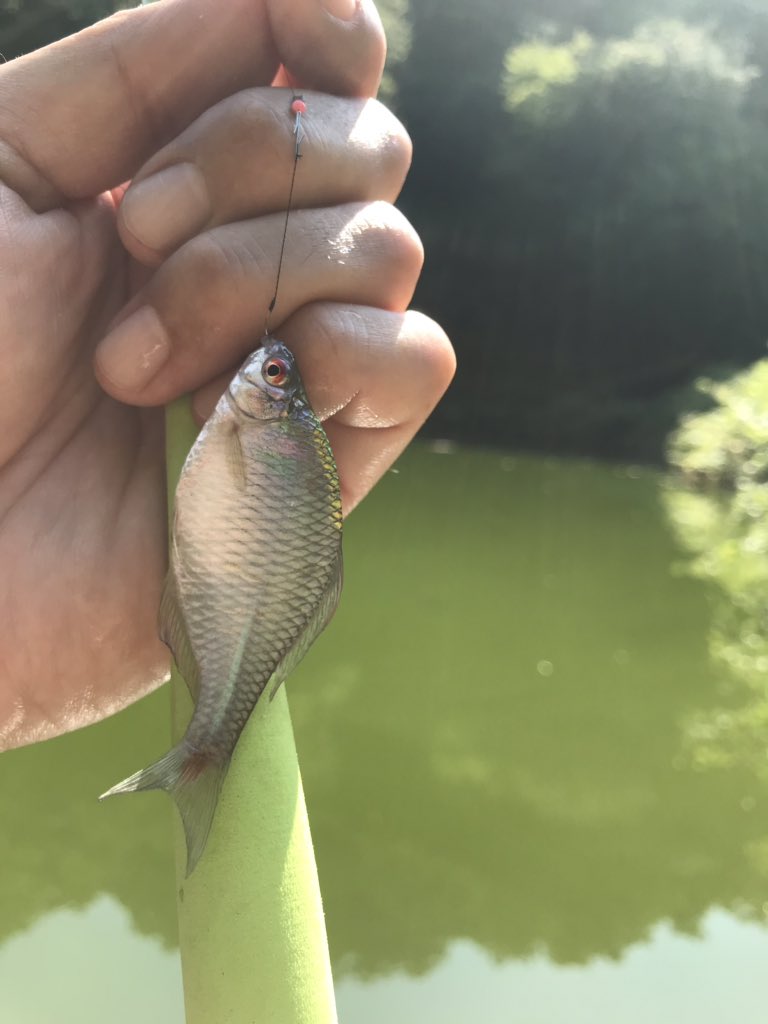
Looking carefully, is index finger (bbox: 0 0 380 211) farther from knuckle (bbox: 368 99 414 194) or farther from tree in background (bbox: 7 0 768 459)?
tree in background (bbox: 7 0 768 459)

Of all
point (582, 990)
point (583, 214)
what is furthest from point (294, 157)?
point (583, 214)

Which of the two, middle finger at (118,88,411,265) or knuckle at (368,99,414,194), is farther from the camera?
knuckle at (368,99,414,194)

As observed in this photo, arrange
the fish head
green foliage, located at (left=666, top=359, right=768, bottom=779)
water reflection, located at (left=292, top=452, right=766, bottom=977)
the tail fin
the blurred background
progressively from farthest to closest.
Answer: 1. green foliage, located at (left=666, top=359, right=768, bottom=779)
2. water reflection, located at (left=292, top=452, right=766, bottom=977)
3. the blurred background
4. the fish head
5. the tail fin

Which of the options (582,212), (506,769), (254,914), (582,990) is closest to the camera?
(254,914)

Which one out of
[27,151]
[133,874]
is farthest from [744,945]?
[27,151]

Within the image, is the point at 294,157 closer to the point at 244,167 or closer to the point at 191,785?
the point at 244,167

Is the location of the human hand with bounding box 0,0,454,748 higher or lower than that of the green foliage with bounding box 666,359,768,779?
higher

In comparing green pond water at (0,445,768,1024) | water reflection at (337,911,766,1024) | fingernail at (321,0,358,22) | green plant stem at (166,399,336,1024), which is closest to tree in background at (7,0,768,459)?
green pond water at (0,445,768,1024)
